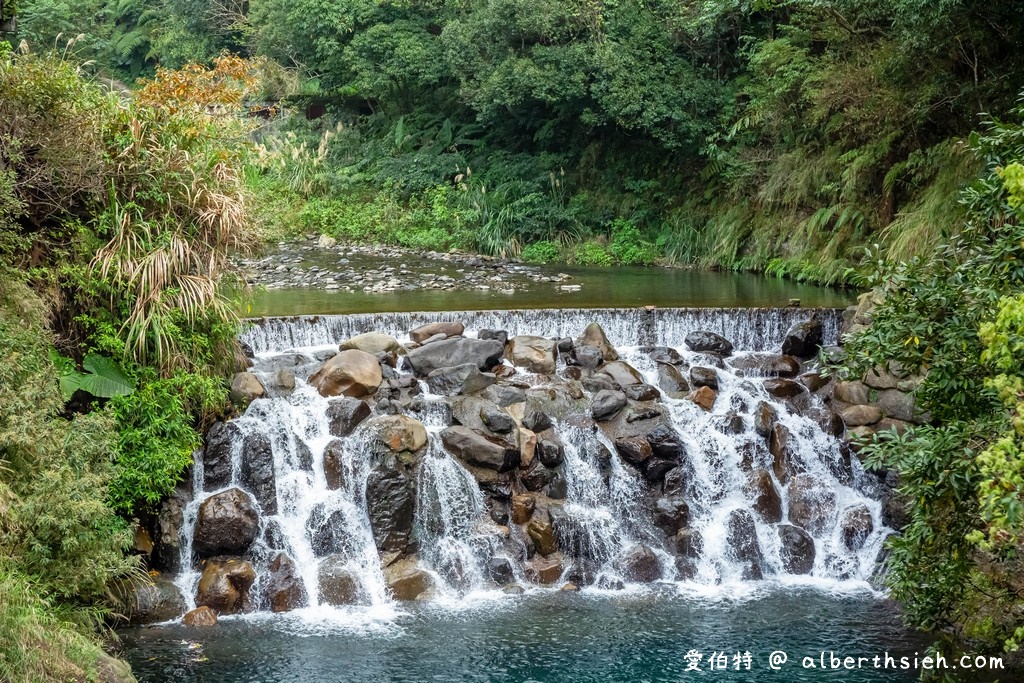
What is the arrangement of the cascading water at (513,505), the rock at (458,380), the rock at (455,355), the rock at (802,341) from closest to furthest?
the cascading water at (513,505) < the rock at (458,380) < the rock at (455,355) < the rock at (802,341)

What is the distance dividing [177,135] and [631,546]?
6.19 metres

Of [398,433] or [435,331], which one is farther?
[435,331]

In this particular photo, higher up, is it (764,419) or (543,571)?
(764,419)

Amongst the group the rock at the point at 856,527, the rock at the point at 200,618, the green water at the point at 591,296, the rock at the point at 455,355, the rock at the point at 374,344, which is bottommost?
the rock at the point at 200,618

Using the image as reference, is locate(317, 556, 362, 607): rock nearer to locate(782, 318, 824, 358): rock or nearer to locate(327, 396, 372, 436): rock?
locate(327, 396, 372, 436): rock

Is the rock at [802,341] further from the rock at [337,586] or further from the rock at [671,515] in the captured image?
the rock at [337,586]

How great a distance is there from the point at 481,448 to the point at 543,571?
1.46 meters

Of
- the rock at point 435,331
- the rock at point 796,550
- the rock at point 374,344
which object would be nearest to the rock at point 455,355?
the rock at point 374,344

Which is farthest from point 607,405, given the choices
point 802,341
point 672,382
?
point 802,341

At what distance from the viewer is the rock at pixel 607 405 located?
11070mm

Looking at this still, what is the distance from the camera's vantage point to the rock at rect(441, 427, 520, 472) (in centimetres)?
1019

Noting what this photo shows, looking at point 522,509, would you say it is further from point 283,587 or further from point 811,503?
point 811,503

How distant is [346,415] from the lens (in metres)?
10.5

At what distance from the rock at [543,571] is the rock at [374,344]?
149 inches
